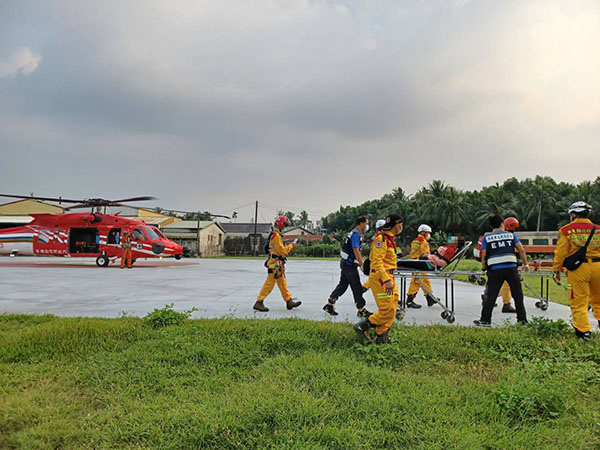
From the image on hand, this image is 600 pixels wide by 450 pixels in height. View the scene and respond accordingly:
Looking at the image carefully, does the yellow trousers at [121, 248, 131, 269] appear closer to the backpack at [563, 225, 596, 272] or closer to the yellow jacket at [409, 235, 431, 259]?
the yellow jacket at [409, 235, 431, 259]

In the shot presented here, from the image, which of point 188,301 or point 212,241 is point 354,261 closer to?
point 188,301

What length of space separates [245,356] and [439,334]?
2.48 meters

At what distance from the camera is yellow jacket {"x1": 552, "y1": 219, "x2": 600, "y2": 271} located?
485cm

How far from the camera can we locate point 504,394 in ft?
10.6

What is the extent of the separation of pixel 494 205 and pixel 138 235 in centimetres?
4066

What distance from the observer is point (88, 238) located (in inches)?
737

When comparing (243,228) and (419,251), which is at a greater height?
(243,228)

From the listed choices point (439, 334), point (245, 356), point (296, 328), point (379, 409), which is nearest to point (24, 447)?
point (245, 356)

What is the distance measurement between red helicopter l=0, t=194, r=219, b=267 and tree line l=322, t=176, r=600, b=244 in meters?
36.0

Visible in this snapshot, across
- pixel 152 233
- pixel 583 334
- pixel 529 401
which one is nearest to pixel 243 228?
pixel 152 233

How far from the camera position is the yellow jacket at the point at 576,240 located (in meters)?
4.85

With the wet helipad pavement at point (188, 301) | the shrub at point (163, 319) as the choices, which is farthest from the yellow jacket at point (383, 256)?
the shrub at point (163, 319)

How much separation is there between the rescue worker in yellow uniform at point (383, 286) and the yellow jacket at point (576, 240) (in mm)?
2225

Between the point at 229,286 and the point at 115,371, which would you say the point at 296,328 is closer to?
the point at 115,371
